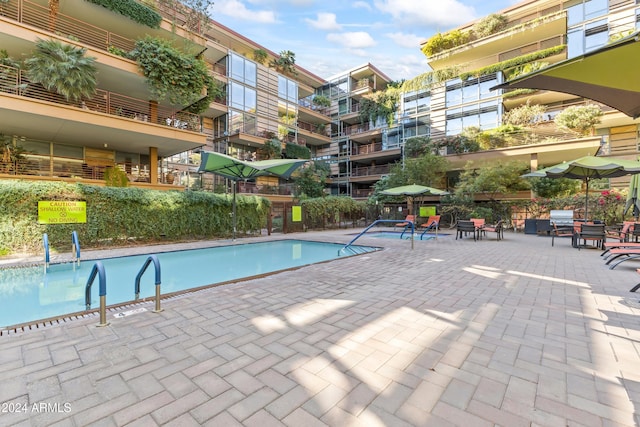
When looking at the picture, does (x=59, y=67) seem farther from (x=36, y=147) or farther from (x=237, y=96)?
(x=237, y=96)

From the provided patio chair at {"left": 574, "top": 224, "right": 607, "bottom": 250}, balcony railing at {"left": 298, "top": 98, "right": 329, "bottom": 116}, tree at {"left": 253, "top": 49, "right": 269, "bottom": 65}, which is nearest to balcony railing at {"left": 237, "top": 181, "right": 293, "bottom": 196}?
tree at {"left": 253, "top": 49, "right": 269, "bottom": 65}

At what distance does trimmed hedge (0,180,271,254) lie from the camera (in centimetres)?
780

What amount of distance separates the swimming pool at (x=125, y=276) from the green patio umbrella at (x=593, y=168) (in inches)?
274

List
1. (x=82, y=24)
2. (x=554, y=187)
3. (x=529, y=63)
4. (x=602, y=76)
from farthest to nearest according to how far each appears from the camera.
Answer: (x=529, y=63) < (x=554, y=187) < (x=82, y=24) < (x=602, y=76)

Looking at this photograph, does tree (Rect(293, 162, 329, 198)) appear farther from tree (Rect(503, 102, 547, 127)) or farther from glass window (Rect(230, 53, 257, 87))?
tree (Rect(503, 102, 547, 127))

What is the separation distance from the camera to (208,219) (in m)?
11.8

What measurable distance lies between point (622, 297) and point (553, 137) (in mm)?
17663

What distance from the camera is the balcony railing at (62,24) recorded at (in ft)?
36.5

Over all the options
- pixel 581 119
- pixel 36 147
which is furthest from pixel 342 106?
pixel 36 147

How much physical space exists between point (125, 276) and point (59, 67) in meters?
9.44

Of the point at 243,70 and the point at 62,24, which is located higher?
the point at 243,70

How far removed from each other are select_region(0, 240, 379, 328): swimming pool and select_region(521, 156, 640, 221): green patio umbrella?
6.96m

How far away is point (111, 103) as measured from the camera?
13609 mm

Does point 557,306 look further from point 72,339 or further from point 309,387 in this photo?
point 72,339
